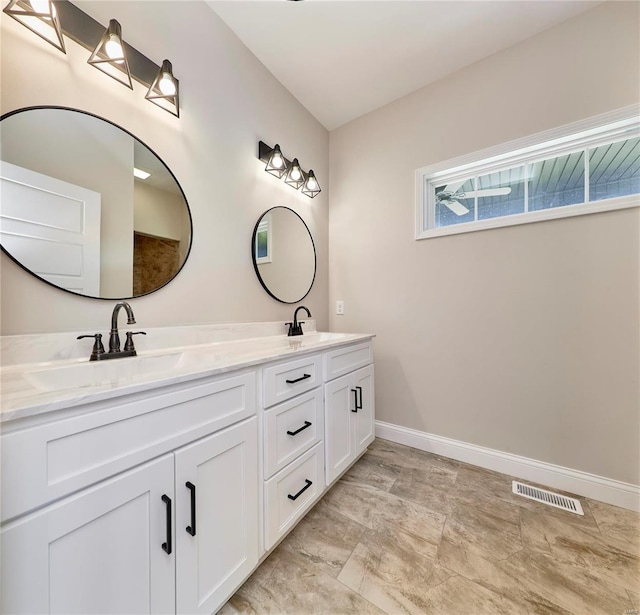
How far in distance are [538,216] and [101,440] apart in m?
2.29

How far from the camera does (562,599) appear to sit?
3.34 ft

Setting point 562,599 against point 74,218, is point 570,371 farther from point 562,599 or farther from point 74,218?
point 74,218

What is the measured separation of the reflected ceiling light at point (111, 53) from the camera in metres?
1.07

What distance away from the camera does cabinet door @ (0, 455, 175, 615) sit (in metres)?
0.55

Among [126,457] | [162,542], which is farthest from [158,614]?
[126,457]

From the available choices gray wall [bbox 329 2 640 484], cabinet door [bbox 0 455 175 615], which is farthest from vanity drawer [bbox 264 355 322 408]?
gray wall [bbox 329 2 640 484]

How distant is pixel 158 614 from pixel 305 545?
0.66m

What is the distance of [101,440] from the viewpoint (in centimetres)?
65

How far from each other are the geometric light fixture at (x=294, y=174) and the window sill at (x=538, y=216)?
1.00 m

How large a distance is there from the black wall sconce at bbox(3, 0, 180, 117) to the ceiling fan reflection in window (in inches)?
71.6

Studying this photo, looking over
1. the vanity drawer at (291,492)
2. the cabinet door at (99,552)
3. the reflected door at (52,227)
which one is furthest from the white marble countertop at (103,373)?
the vanity drawer at (291,492)

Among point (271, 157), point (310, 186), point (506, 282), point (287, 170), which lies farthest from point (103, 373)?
point (506, 282)

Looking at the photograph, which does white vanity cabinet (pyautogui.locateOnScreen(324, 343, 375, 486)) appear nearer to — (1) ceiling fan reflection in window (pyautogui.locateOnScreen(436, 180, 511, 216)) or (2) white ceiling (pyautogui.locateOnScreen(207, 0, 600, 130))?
(1) ceiling fan reflection in window (pyautogui.locateOnScreen(436, 180, 511, 216))

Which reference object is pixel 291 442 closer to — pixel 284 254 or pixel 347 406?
pixel 347 406
